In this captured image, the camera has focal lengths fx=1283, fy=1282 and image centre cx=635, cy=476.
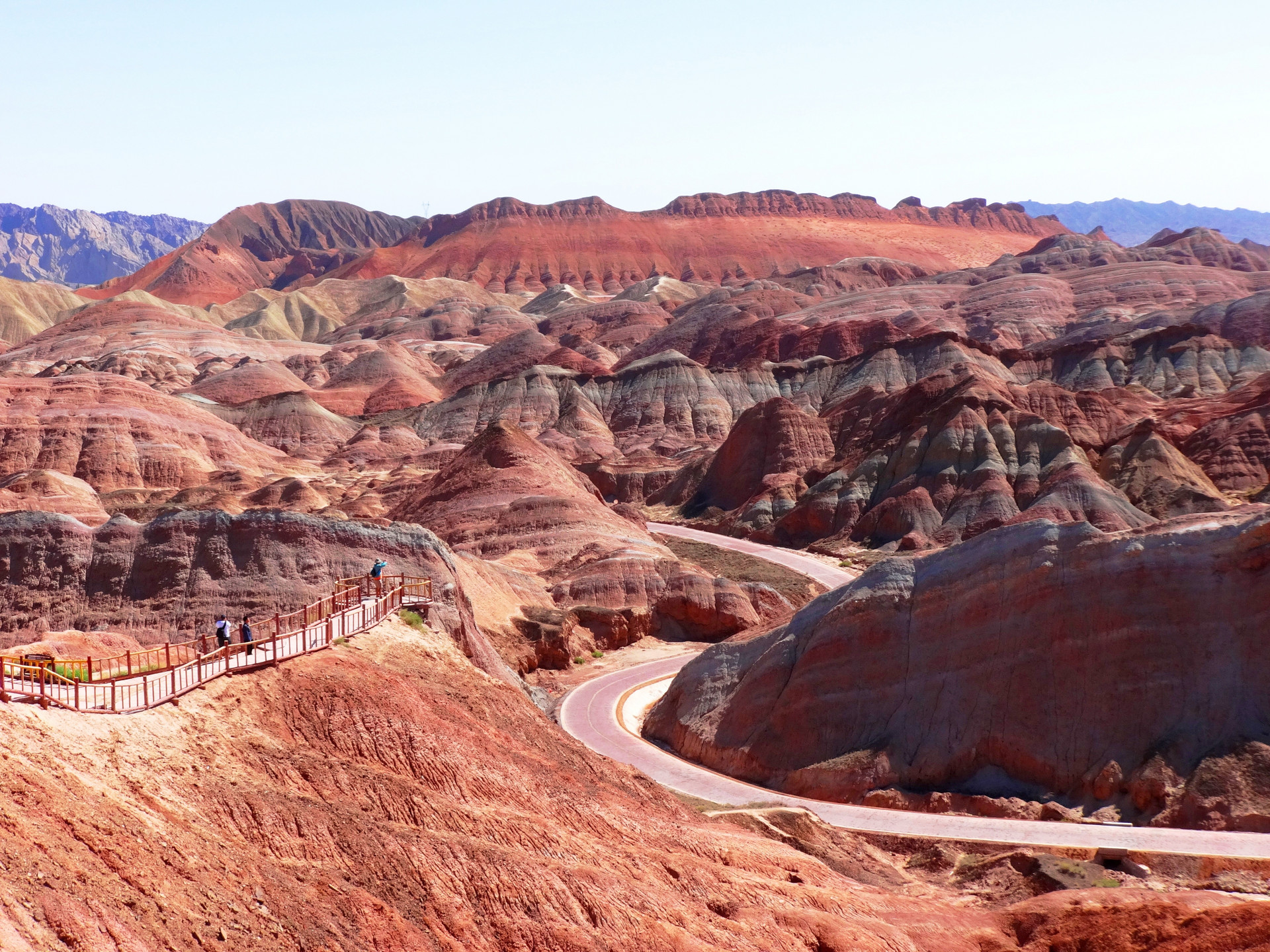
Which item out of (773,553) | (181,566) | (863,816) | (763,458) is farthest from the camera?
(763,458)

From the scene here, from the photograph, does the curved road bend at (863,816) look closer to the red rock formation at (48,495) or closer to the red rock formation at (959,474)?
the red rock formation at (48,495)

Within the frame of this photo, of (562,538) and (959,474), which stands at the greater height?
(959,474)

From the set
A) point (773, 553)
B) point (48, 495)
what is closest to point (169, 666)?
point (48, 495)

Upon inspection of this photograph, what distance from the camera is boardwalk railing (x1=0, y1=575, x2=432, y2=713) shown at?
19391 millimetres

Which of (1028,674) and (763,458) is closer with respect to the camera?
(1028,674)

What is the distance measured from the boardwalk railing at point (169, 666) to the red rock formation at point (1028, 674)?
38.4 feet

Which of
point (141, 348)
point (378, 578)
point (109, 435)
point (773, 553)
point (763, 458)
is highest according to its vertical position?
point (141, 348)

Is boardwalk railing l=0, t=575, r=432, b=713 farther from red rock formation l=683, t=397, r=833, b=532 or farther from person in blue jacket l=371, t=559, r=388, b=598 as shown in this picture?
red rock formation l=683, t=397, r=833, b=532

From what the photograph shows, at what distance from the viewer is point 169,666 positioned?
21859mm

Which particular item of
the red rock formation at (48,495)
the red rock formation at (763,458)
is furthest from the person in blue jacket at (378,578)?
the red rock formation at (763,458)

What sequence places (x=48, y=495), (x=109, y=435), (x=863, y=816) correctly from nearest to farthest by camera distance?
(x=863, y=816) < (x=48, y=495) < (x=109, y=435)

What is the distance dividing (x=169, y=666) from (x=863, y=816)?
56.9 feet

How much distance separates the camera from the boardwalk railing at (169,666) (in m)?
19.4

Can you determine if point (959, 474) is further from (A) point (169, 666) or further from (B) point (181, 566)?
(A) point (169, 666)
